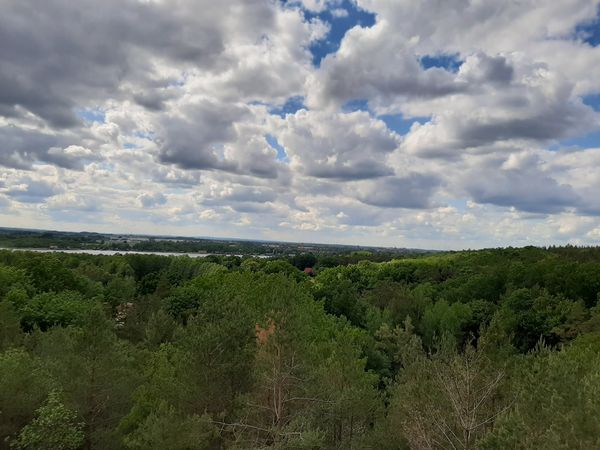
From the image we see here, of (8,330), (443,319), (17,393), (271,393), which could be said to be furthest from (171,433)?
(443,319)

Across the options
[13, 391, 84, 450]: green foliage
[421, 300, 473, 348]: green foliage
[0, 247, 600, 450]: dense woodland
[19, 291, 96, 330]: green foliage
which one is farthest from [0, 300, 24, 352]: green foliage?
[421, 300, 473, 348]: green foliage

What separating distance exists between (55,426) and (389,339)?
122 feet

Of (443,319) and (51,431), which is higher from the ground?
(51,431)

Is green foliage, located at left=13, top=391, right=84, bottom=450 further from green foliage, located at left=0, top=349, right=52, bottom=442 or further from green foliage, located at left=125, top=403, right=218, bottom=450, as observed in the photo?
green foliage, located at left=125, top=403, right=218, bottom=450

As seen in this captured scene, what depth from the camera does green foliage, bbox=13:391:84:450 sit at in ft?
64.9

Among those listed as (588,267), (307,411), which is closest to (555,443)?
(307,411)

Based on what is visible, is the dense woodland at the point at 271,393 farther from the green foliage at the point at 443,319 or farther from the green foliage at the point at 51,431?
the green foliage at the point at 443,319

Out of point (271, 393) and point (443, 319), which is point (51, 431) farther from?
point (443, 319)

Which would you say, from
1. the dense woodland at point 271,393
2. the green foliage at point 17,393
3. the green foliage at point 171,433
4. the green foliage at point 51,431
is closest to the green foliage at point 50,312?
the dense woodland at point 271,393

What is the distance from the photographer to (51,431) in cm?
2009

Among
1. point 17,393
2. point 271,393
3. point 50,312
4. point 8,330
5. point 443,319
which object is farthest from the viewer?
point 443,319

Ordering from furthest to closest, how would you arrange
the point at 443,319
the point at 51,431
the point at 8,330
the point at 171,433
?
the point at 443,319, the point at 8,330, the point at 51,431, the point at 171,433

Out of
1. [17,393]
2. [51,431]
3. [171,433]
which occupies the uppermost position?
[17,393]

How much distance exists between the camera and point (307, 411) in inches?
925
